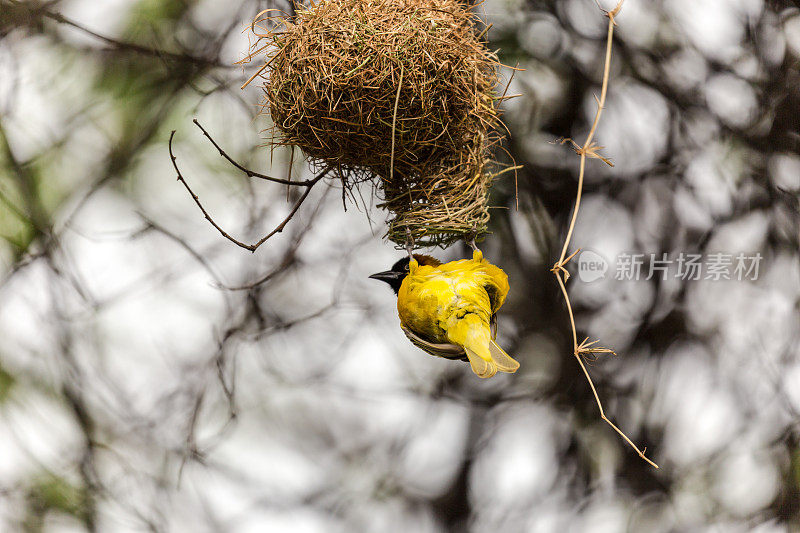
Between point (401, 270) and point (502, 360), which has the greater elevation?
point (401, 270)

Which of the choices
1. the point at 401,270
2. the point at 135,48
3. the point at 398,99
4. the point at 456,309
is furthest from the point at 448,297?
the point at 135,48

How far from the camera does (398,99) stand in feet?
2.38

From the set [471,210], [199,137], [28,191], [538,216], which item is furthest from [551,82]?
[28,191]

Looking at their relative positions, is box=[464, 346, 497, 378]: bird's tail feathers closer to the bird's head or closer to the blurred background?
the bird's head

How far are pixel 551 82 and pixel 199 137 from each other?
2.71ft

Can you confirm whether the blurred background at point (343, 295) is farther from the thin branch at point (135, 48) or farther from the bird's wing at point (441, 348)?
the bird's wing at point (441, 348)

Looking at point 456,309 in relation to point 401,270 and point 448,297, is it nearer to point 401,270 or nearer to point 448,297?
point 448,297

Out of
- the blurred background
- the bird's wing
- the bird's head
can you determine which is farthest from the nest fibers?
the blurred background

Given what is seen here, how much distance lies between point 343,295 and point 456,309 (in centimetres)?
62

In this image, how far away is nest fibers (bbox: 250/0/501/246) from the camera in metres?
0.74

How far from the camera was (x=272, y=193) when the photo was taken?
1.34 meters

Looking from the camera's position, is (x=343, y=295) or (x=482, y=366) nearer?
(x=482, y=366)

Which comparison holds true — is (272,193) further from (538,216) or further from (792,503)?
(792,503)

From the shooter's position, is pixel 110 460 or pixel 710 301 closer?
pixel 110 460
